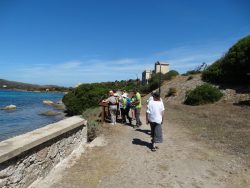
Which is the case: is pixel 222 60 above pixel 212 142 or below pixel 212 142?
above

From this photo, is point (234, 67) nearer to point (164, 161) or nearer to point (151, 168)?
point (164, 161)

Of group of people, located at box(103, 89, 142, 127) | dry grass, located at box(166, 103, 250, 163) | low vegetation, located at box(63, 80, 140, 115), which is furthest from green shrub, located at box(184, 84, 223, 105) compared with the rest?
group of people, located at box(103, 89, 142, 127)

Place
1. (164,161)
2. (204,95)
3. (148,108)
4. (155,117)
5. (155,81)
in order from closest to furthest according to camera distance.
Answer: (164,161) < (155,117) < (148,108) < (204,95) < (155,81)

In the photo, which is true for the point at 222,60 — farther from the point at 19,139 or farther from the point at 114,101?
the point at 19,139

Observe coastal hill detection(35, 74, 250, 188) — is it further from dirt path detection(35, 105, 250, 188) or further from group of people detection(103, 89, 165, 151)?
group of people detection(103, 89, 165, 151)

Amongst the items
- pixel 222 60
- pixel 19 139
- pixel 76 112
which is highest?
pixel 222 60

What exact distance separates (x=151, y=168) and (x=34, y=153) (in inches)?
114

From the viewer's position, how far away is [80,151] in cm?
875

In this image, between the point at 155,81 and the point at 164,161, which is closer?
the point at 164,161

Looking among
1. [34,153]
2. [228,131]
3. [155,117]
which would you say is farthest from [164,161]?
[228,131]

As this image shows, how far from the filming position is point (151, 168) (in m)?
7.29

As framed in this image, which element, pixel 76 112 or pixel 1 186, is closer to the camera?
pixel 1 186

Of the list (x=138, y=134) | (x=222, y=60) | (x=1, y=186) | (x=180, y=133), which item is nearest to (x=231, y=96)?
(x=222, y=60)

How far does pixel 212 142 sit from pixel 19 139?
6922mm
